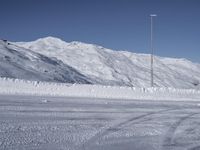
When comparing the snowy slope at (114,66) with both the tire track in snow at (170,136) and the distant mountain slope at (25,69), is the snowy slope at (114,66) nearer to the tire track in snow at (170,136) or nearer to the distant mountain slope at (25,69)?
the distant mountain slope at (25,69)

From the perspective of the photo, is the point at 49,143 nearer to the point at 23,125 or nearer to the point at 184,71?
the point at 23,125

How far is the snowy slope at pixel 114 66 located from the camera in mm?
90188

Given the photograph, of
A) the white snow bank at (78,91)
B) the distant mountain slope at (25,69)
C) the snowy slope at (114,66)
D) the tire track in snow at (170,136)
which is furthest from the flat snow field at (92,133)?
the snowy slope at (114,66)

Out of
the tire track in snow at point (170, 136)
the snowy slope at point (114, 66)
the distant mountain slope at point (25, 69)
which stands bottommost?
the snowy slope at point (114, 66)

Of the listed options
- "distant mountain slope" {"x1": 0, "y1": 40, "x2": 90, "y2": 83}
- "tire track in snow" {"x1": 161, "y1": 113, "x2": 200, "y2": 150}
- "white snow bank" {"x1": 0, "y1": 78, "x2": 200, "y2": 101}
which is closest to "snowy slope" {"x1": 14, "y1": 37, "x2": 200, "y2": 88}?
"distant mountain slope" {"x1": 0, "y1": 40, "x2": 90, "y2": 83}

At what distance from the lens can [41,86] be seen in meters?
29.6

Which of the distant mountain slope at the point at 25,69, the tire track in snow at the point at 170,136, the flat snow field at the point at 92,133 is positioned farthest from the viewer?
the distant mountain slope at the point at 25,69

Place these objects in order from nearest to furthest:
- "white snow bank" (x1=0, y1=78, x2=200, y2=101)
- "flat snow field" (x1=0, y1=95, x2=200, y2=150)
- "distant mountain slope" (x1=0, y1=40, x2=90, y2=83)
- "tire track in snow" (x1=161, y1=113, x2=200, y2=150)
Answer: "flat snow field" (x1=0, y1=95, x2=200, y2=150), "tire track in snow" (x1=161, y1=113, x2=200, y2=150), "white snow bank" (x1=0, y1=78, x2=200, y2=101), "distant mountain slope" (x1=0, y1=40, x2=90, y2=83)

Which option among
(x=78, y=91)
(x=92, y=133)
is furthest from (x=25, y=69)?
(x=92, y=133)

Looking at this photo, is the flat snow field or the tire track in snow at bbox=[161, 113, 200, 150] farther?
the tire track in snow at bbox=[161, 113, 200, 150]

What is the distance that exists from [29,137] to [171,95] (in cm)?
2585

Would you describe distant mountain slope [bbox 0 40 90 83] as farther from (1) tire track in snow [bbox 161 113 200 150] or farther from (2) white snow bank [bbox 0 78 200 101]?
Result: (1) tire track in snow [bbox 161 113 200 150]

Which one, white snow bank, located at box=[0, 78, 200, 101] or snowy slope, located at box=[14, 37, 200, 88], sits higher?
white snow bank, located at box=[0, 78, 200, 101]

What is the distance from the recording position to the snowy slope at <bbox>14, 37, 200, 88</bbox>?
90188mm
